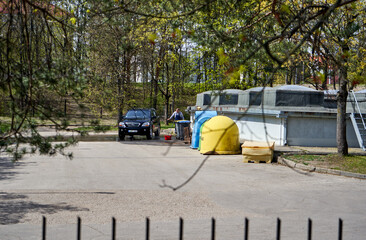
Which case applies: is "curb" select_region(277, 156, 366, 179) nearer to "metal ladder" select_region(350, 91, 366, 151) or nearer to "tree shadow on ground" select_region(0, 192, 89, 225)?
"metal ladder" select_region(350, 91, 366, 151)

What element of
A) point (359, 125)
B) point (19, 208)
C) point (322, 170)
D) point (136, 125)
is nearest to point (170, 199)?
point (19, 208)

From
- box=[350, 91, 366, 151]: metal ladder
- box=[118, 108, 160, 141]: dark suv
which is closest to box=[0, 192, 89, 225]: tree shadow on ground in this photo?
box=[350, 91, 366, 151]: metal ladder

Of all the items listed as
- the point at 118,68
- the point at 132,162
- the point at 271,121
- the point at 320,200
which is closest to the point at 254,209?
the point at 320,200

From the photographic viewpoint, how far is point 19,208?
9352 millimetres

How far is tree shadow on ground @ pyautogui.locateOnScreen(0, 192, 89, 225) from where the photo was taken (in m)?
8.58

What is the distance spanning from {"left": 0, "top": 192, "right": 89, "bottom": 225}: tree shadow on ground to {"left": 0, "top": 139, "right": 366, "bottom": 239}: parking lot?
2 cm

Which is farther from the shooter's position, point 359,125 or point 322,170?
point 359,125

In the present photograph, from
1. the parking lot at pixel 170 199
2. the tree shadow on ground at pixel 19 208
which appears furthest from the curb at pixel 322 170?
the tree shadow on ground at pixel 19 208

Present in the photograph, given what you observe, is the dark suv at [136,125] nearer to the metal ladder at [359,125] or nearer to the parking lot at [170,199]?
the parking lot at [170,199]

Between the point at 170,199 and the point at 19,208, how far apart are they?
3.19 m

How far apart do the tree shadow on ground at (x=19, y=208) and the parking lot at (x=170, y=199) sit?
2 cm

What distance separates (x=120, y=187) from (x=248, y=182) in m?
3.60

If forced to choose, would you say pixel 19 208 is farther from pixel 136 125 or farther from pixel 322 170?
pixel 136 125

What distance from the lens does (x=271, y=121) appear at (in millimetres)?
22766
